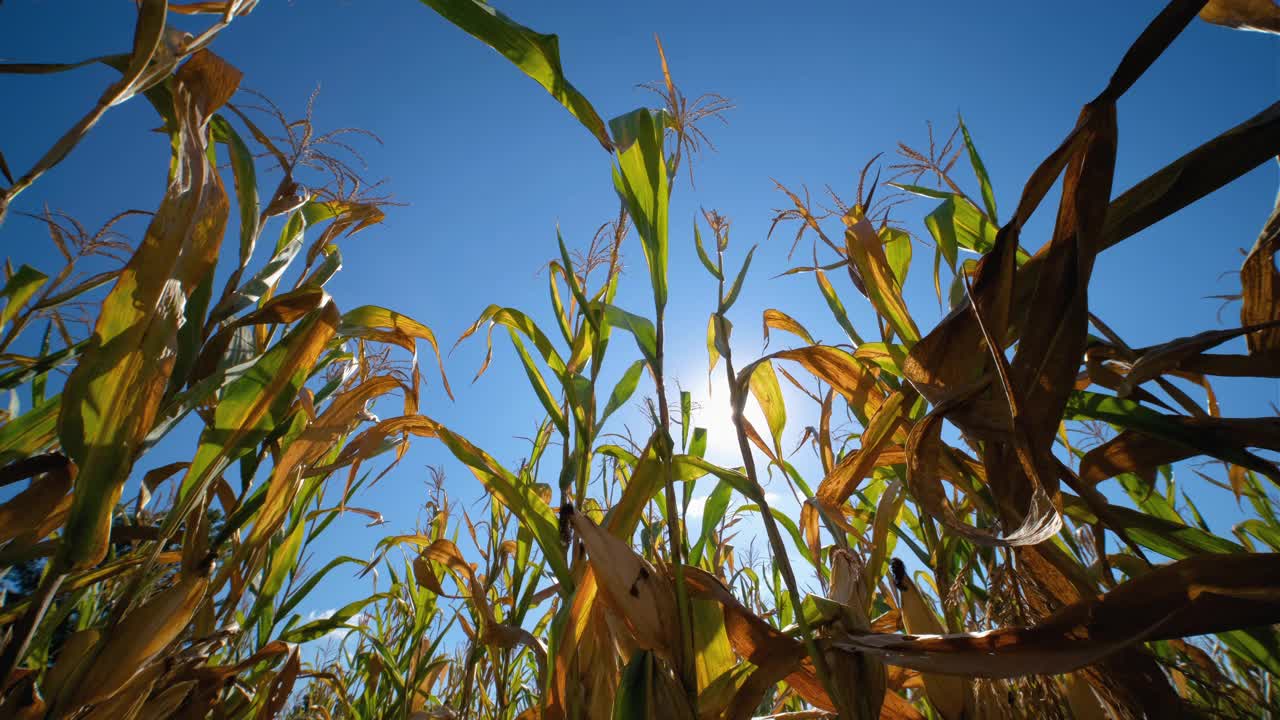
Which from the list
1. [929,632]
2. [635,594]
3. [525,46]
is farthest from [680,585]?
[525,46]

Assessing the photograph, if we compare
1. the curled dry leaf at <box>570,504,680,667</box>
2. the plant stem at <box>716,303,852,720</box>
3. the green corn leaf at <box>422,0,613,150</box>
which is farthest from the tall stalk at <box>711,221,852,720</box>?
the green corn leaf at <box>422,0,613,150</box>

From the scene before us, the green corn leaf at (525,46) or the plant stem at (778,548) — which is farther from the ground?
the green corn leaf at (525,46)

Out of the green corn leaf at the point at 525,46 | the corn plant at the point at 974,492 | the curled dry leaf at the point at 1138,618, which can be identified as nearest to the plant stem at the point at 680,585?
the corn plant at the point at 974,492

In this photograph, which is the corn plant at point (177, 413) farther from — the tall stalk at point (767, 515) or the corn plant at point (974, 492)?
the tall stalk at point (767, 515)

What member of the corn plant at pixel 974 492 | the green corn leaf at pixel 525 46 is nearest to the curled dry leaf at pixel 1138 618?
the corn plant at pixel 974 492

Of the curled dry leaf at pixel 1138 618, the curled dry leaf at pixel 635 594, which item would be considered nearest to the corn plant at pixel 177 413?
the curled dry leaf at pixel 635 594

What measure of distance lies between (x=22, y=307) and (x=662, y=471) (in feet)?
4.07

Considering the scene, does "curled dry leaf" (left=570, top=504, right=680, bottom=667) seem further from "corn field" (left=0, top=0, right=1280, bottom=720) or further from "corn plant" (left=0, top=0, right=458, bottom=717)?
"corn plant" (left=0, top=0, right=458, bottom=717)

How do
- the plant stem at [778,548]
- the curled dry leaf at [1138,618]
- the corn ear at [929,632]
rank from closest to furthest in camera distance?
1. the curled dry leaf at [1138,618]
2. the plant stem at [778,548]
3. the corn ear at [929,632]

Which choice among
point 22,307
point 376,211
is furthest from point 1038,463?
point 22,307

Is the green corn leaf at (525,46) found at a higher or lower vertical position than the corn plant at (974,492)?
higher

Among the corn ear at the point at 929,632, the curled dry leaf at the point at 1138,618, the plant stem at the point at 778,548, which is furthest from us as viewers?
the corn ear at the point at 929,632

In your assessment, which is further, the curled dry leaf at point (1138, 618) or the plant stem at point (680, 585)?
the plant stem at point (680, 585)

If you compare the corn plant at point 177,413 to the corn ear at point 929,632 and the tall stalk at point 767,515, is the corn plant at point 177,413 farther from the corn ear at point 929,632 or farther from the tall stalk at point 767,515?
the corn ear at point 929,632
